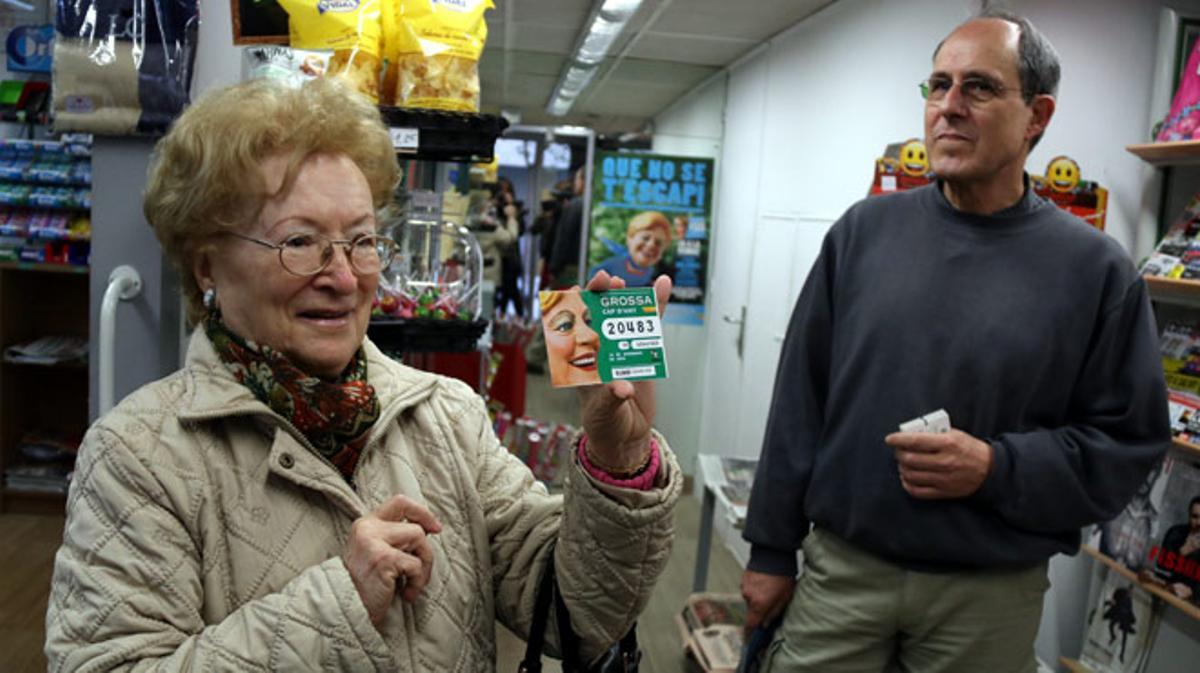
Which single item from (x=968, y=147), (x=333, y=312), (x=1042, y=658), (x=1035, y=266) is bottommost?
(x=1042, y=658)

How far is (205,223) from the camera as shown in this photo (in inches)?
43.2

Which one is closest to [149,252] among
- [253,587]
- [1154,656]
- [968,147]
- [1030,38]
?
[253,587]

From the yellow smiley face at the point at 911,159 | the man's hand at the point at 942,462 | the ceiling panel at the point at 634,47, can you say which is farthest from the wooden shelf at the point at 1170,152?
the ceiling panel at the point at 634,47

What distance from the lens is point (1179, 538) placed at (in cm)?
260

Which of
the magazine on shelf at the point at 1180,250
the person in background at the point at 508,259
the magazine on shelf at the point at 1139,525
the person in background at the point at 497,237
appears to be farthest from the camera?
the person in background at the point at 508,259

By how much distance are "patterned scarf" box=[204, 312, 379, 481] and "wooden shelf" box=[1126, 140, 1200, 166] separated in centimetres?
243

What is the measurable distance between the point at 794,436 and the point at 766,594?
0.34 m

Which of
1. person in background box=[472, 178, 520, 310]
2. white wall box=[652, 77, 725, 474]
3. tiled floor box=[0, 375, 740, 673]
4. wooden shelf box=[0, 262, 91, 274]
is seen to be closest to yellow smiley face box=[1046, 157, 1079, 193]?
tiled floor box=[0, 375, 740, 673]

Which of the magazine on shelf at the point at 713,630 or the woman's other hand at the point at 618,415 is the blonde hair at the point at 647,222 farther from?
the woman's other hand at the point at 618,415

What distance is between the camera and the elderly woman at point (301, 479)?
98 centimetres

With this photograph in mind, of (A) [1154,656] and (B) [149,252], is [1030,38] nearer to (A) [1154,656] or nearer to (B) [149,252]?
(B) [149,252]

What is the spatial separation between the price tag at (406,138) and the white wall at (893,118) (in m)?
2.18

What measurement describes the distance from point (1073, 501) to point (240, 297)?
148 cm

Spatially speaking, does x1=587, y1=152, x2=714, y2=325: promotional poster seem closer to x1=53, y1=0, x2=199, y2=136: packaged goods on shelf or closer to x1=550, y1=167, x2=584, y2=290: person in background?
x1=550, y1=167, x2=584, y2=290: person in background
